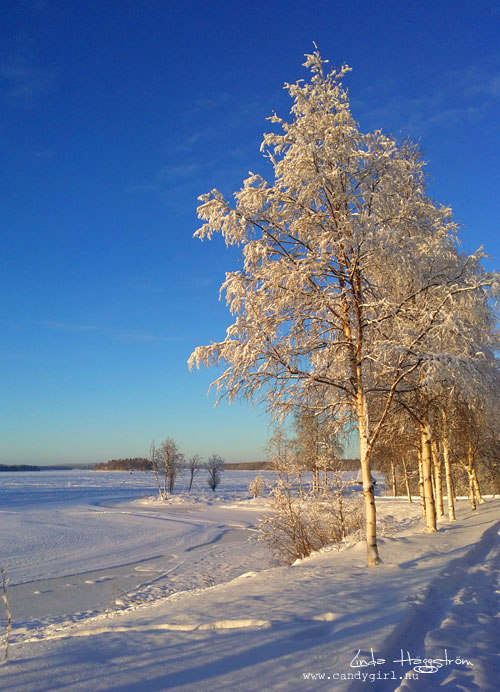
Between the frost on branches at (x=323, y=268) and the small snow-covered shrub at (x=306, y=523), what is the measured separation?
7.55 m

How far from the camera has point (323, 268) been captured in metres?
9.59

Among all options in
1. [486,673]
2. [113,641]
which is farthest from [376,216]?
[113,641]

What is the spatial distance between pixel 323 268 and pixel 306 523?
1189cm

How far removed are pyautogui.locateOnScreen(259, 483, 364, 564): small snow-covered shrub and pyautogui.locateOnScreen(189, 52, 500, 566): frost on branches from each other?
24.8ft

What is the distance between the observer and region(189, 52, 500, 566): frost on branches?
911cm

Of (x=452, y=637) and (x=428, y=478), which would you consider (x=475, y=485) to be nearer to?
(x=428, y=478)

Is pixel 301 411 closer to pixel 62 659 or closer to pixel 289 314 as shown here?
pixel 289 314

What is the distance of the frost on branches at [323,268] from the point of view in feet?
29.9

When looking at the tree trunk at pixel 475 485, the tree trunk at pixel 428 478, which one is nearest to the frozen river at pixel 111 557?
the tree trunk at pixel 428 478

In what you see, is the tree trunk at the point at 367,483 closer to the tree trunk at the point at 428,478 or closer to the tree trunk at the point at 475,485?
the tree trunk at the point at 428,478

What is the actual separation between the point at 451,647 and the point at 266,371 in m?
5.38
